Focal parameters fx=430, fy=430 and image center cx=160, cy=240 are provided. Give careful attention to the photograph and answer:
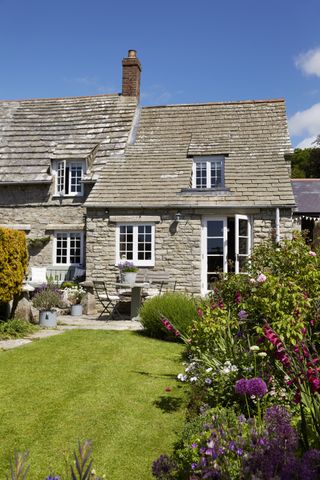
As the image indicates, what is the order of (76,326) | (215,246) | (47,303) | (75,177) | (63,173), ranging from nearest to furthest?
(76,326) → (47,303) → (215,246) → (63,173) → (75,177)

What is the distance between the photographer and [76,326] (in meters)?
11.4

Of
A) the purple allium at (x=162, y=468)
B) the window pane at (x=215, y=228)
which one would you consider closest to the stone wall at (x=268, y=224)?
the window pane at (x=215, y=228)

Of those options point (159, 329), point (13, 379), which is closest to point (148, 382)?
point (13, 379)

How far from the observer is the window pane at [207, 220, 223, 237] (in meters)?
15.2

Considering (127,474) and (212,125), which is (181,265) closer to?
(212,125)

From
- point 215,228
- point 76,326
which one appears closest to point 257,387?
point 76,326

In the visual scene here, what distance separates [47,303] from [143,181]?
5907 millimetres

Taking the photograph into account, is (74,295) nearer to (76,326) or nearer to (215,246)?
(76,326)

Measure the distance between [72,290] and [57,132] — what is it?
26.6 feet

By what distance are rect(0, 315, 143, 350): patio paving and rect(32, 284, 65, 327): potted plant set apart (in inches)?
12.1

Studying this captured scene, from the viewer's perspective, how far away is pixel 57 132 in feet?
64.2

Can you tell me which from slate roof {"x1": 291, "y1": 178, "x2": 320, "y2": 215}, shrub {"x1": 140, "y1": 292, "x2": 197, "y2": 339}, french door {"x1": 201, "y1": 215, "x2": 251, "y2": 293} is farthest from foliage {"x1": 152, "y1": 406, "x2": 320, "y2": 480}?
slate roof {"x1": 291, "y1": 178, "x2": 320, "y2": 215}

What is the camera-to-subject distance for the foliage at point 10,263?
9672 millimetres

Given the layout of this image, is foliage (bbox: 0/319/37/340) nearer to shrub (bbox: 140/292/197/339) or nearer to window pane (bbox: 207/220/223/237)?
shrub (bbox: 140/292/197/339)
